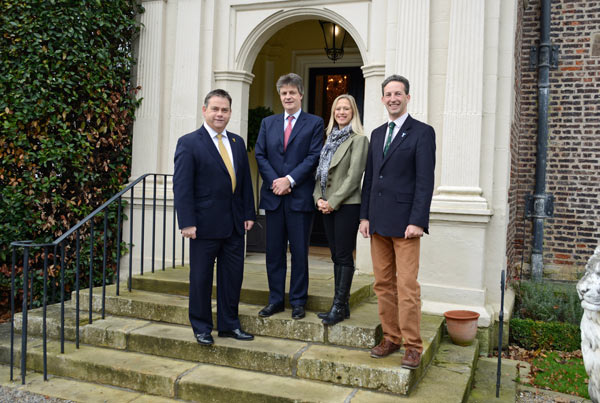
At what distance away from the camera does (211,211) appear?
3.84 m

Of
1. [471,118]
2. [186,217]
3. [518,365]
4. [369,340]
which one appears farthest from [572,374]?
[186,217]

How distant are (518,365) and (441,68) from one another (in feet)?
9.83

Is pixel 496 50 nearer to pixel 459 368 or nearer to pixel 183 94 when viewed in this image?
pixel 459 368

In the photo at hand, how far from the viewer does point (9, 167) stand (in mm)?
5891

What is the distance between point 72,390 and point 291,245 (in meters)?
1.97

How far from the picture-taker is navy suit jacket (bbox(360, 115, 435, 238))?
3395 millimetres

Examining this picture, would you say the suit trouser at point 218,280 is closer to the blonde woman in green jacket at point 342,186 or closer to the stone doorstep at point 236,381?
the stone doorstep at point 236,381

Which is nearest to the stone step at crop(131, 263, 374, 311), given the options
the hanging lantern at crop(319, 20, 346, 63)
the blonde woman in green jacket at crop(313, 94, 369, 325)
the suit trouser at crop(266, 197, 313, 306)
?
the suit trouser at crop(266, 197, 313, 306)

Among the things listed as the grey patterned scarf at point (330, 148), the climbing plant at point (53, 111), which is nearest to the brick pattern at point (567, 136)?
the grey patterned scarf at point (330, 148)

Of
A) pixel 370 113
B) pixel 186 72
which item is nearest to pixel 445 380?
pixel 370 113

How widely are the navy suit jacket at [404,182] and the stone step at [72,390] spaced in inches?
78.8

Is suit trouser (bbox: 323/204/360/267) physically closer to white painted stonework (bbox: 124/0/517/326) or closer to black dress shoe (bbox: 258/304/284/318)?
black dress shoe (bbox: 258/304/284/318)

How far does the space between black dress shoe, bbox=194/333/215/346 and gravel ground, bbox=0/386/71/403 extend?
989 mm

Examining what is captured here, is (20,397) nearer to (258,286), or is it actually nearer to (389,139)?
(258,286)
